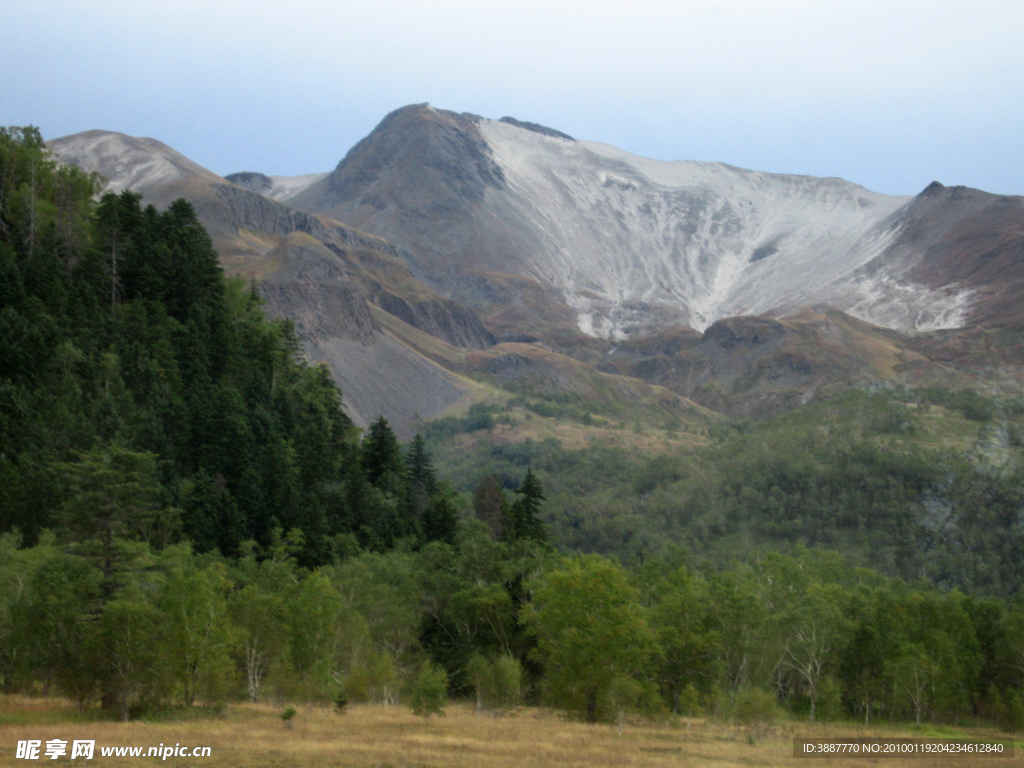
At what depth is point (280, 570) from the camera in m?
52.3

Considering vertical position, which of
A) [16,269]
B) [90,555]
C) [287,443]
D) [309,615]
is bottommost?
[309,615]

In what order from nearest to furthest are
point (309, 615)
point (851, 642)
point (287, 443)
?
point (309, 615) < point (851, 642) < point (287, 443)

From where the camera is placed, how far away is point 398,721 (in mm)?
34625

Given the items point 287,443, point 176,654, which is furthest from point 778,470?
point 176,654

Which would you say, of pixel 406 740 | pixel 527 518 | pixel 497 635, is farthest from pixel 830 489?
pixel 406 740

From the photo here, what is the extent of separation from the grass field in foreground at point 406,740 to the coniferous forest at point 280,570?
134 cm

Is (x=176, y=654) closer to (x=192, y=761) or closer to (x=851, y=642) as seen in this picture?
→ (x=192, y=761)

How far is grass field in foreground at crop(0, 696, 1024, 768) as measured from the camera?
25.3 meters

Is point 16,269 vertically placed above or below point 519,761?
above

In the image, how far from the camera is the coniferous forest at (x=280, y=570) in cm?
3272

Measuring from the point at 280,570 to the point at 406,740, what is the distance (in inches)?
975

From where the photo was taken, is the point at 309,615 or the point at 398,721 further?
the point at 309,615

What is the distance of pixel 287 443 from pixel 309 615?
30.0 m

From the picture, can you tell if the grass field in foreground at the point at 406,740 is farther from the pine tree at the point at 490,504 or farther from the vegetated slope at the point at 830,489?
the vegetated slope at the point at 830,489
